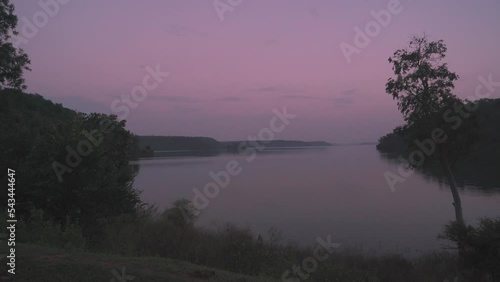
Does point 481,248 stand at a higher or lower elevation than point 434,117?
lower

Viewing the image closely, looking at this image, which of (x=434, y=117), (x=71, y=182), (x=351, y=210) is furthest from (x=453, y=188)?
(x=71, y=182)

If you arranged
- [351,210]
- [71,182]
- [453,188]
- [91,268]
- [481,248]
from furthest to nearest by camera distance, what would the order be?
[351,210] → [453,188] → [481,248] → [71,182] → [91,268]

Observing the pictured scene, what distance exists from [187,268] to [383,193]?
127 feet

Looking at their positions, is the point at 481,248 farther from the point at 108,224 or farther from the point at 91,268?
the point at 108,224

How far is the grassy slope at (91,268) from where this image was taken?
23.3 ft

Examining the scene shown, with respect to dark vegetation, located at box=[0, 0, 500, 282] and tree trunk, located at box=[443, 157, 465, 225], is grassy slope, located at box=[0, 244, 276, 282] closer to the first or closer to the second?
dark vegetation, located at box=[0, 0, 500, 282]

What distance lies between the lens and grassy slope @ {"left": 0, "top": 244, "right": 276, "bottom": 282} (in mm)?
7094

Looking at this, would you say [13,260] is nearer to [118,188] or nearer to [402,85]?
[118,188]

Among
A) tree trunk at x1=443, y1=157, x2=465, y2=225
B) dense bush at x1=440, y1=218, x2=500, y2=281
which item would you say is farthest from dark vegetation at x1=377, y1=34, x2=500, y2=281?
dense bush at x1=440, y1=218, x2=500, y2=281

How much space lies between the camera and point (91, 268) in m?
7.48

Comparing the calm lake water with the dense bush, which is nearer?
the dense bush

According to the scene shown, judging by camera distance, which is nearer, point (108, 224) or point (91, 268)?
point (91, 268)

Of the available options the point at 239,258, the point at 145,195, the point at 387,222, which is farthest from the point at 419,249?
the point at 145,195

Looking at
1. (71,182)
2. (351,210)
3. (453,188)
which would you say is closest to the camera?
(71,182)
